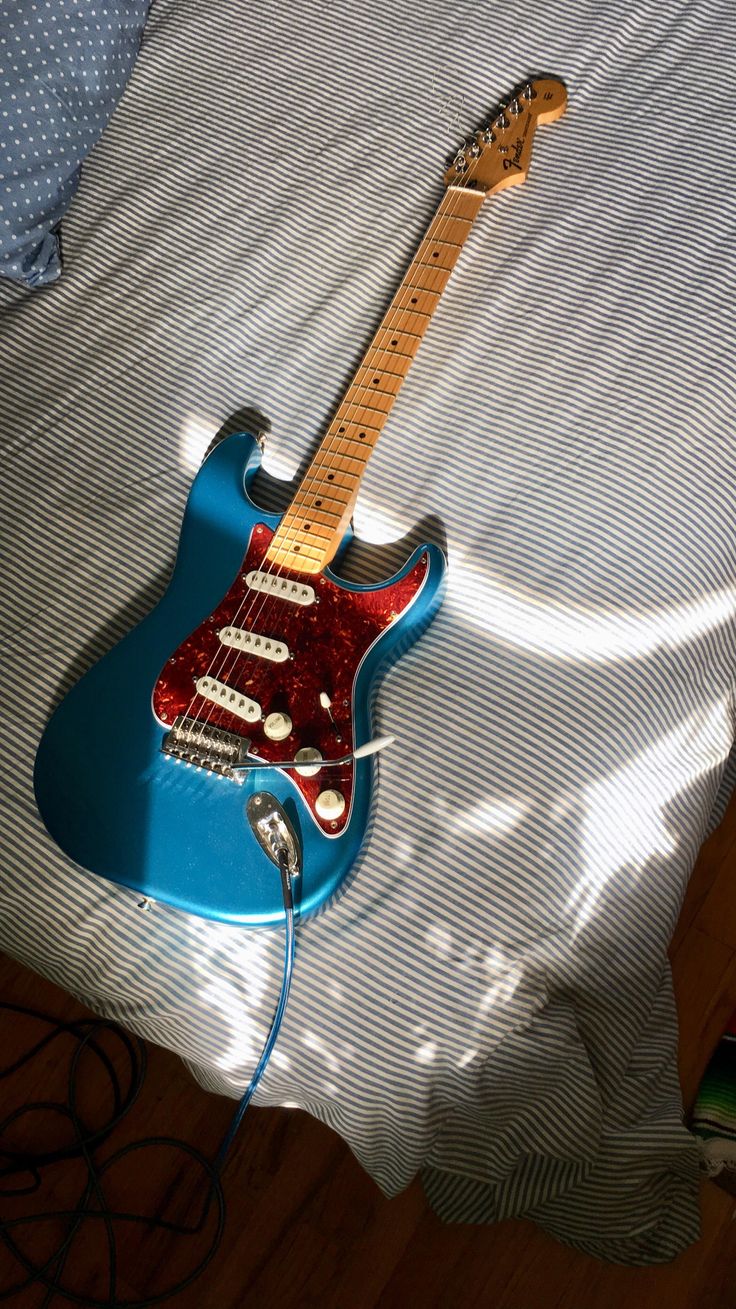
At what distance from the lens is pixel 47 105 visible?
3.59 feet

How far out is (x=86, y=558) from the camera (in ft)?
3.35

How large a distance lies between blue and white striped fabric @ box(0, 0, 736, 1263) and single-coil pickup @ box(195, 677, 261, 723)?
4.2 inches

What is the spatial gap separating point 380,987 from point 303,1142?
0.46 meters

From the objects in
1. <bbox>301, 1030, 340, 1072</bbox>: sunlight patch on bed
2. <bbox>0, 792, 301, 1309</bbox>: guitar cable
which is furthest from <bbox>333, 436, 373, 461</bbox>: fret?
<bbox>0, 792, 301, 1309</bbox>: guitar cable

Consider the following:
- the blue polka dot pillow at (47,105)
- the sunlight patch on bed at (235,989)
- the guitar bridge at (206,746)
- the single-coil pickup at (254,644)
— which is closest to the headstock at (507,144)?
the blue polka dot pillow at (47,105)

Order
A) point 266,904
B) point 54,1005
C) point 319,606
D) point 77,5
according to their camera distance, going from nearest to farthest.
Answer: point 266,904, point 319,606, point 77,5, point 54,1005

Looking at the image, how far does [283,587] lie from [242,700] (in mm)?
129

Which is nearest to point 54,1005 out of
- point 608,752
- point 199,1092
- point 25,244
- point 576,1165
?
point 199,1092

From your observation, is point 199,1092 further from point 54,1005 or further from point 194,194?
point 194,194

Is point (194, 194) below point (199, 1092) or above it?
above

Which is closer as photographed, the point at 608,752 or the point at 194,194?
the point at 608,752

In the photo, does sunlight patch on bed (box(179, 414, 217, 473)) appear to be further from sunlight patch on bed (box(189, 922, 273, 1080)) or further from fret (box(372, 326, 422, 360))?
sunlight patch on bed (box(189, 922, 273, 1080))

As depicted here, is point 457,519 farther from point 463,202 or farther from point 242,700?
point 463,202

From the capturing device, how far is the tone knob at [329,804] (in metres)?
0.85
